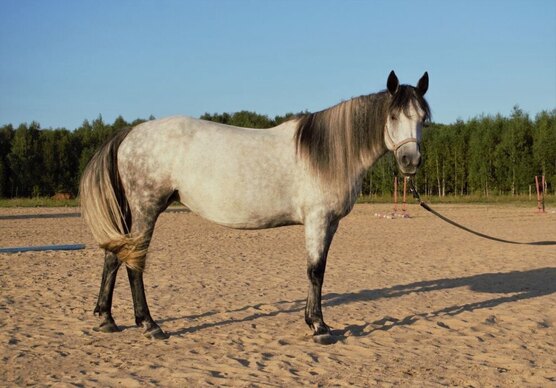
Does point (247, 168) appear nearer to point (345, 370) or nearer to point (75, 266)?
point (345, 370)

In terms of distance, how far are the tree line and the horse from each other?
32.3 meters

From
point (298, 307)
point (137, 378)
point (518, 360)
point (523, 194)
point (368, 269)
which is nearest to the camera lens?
point (137, 378)

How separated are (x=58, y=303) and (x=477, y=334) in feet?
15.3

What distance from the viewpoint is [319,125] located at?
18.0 feet

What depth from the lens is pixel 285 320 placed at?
614 cm

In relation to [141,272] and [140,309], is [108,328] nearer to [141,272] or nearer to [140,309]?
[140,309]

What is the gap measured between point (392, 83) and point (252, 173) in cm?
147

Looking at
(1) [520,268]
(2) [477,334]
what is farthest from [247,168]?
(1) [520,268]

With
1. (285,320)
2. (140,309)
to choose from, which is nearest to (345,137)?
(285,320)

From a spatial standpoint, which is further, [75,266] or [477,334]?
[75,266]

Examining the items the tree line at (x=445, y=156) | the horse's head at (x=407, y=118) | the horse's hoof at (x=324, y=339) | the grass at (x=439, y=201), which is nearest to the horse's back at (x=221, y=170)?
the horse's head at (x=407, y=118)

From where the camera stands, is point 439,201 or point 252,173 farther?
point 439,201

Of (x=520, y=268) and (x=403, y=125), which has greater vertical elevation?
(x=403, y=125)

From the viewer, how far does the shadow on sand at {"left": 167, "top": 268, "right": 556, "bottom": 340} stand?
600cm
